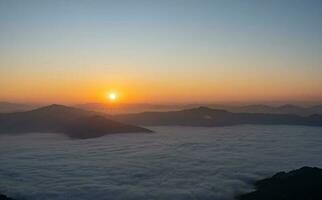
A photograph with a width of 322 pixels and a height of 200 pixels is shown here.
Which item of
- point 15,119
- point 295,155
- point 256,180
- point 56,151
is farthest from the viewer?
point 15,119

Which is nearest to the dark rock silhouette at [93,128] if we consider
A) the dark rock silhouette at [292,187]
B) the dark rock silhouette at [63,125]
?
the dark rock silhouette at [63,125]

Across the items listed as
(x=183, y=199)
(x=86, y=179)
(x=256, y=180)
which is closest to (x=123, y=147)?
(x=86, y=179)

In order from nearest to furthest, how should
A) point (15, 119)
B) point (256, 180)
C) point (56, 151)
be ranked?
point (256, 180), point (56, 151), point (15, 119)

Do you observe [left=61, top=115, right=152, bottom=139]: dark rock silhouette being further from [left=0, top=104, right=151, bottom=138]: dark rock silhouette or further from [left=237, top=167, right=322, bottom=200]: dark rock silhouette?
[left=237, top=167, right=322, bottom=200]: dark rock silhouette

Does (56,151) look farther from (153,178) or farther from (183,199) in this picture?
(183,199)

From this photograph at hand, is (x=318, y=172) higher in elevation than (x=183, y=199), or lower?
higher

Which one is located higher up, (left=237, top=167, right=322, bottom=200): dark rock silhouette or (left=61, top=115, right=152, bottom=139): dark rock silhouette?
(left=61, top=115, right=152, bottom=139): dark rock silhouette

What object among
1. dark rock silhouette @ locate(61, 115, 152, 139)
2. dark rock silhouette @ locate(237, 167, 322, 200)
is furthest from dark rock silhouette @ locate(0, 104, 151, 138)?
dark rock silhouette @ locate(237, 167, 322, 200)

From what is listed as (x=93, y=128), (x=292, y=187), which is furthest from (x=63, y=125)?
(x=292, y=187)

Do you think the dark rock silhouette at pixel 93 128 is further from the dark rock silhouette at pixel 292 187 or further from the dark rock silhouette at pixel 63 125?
the dark rock silhouette at pixel 292 187

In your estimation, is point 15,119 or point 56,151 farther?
point 15,119
